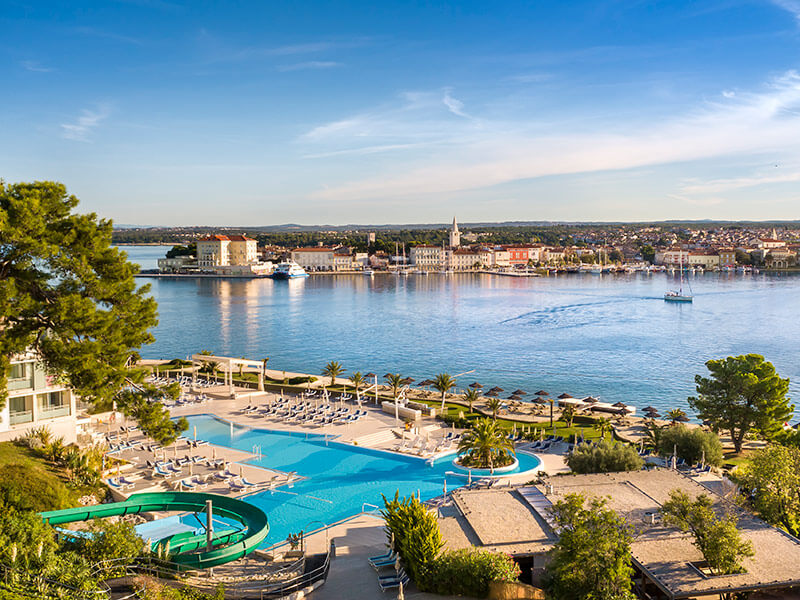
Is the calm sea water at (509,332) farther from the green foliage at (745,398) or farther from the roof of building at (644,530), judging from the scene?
the roof of building at (644,530)

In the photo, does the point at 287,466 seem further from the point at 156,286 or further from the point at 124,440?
the point at 156,286

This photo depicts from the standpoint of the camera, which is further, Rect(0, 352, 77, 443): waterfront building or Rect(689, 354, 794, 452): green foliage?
Rect(689, 354, 794, 452): green foliage

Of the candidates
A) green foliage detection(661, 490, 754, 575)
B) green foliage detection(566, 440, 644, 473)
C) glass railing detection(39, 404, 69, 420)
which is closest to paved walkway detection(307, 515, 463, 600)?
green foliage detection(661, 490, 754, 575)

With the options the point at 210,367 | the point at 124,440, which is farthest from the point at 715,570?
the point at 210,367

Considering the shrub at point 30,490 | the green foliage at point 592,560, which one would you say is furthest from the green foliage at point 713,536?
the shrub at point 30,490

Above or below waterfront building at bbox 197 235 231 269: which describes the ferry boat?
below

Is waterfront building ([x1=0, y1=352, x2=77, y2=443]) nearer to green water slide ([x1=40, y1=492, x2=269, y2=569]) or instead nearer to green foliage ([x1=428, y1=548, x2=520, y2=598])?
green water slide ([x1=40, y1=492, x2=269, y2=569])

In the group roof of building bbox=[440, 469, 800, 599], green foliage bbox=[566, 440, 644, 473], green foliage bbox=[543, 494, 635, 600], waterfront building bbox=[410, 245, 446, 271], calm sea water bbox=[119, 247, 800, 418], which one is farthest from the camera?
waterfront building bbox=[410, 245, 446, 271]
